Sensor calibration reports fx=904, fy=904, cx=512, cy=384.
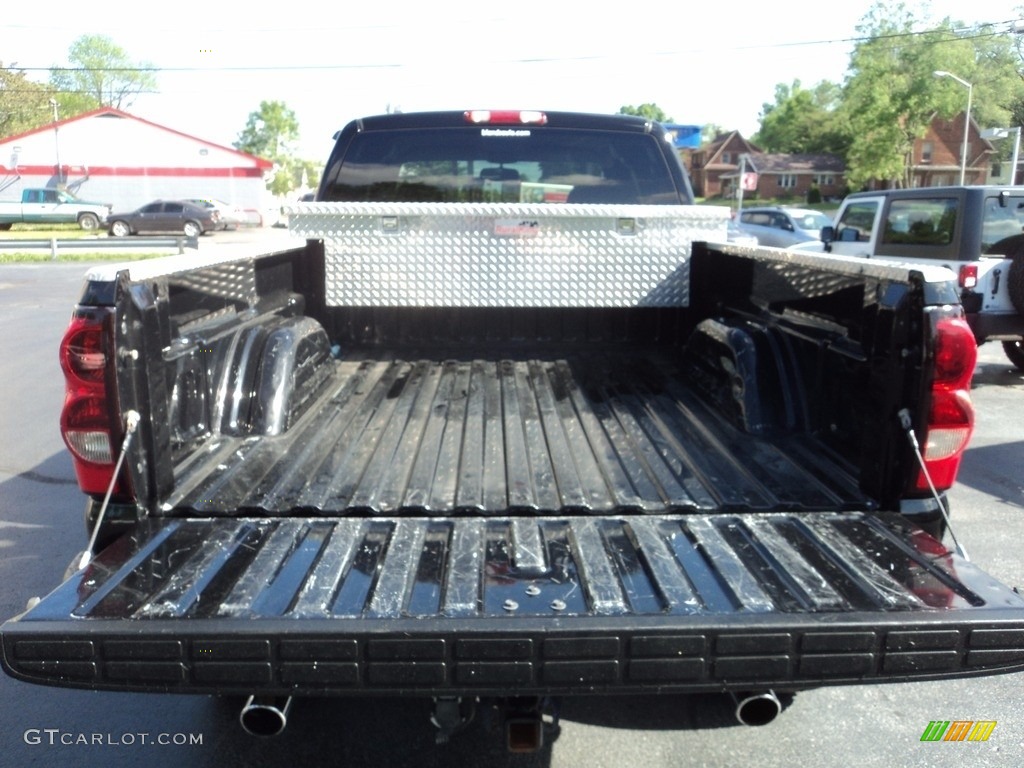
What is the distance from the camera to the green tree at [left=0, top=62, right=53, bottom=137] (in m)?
62.3

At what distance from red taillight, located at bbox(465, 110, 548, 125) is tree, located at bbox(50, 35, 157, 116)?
3208 inches

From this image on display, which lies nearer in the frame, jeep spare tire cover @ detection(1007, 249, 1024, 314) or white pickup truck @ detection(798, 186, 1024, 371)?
jeep spare tire cover @ detection(1007, 249, 1024, 314)

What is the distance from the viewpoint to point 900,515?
265 centimetres

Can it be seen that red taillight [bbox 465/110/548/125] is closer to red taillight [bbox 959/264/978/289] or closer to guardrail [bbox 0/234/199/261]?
red taillight [bbox 959/264/978/289]

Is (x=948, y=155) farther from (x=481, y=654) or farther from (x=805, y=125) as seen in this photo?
(x=481, y=654)

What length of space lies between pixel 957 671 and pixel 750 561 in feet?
1.77

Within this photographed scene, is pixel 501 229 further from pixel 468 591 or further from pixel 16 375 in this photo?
pixel 16 375

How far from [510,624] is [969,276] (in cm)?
845

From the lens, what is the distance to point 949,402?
252 centimetres

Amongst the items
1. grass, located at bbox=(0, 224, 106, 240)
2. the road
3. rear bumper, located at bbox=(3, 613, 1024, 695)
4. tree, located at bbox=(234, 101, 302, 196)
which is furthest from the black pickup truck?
tree, located at bbox=(234, 101, 302, 196)

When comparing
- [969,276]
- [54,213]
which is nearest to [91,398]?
[969,276]

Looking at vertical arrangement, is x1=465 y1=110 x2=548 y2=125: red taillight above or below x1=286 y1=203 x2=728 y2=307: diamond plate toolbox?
above

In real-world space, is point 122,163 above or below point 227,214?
above

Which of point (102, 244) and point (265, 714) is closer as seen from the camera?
point (265, 714)
